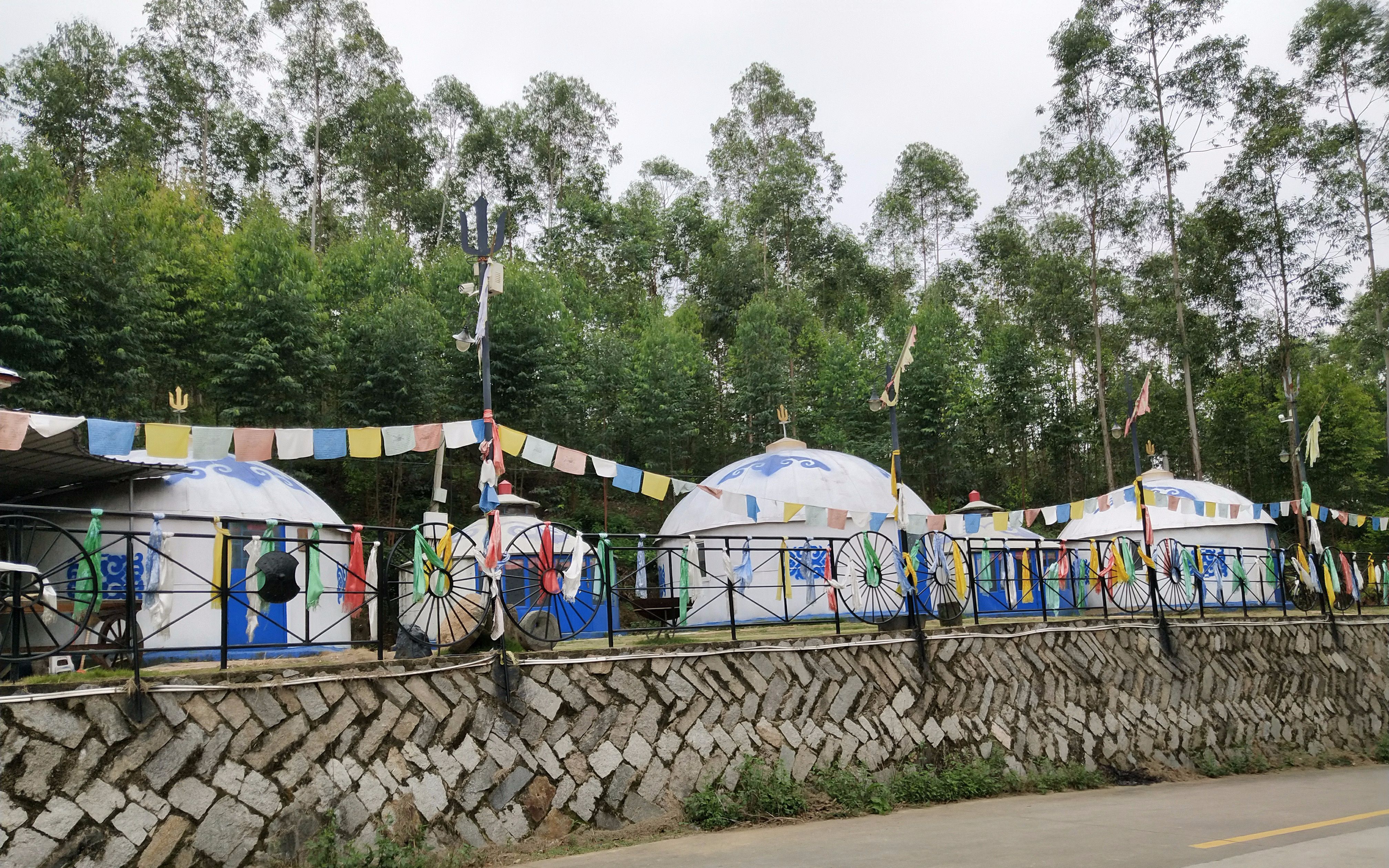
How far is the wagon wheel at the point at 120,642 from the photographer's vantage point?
6613 millimetres

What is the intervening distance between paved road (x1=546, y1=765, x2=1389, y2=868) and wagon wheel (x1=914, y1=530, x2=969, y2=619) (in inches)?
104

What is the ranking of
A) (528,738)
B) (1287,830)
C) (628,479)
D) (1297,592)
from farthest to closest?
1. (1297,592)
2. (628,479)
3. (1287,830)
4. (528,738)

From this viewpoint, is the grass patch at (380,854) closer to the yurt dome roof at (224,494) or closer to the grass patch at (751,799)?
the grass patch at (751,799)

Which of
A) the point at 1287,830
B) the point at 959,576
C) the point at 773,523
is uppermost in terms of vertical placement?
A: the point at 773,523

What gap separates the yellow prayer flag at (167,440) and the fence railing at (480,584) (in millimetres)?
747

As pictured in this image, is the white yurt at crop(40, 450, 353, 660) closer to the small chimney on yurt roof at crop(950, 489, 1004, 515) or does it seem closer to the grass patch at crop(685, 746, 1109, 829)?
the grass patch at crop(685, 746, 1109, 829)

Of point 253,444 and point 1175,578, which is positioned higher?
point 253,444

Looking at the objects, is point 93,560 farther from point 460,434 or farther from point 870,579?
point 870,579

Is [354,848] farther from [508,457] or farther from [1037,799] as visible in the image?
[508,457]

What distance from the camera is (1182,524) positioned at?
25.7 m

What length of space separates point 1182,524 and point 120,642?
25430 millimetres

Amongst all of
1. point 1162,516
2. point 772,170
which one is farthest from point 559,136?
point 1162,516

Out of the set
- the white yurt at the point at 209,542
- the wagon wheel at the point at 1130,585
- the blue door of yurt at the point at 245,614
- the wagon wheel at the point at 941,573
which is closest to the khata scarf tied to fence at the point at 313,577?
the white yurt at the point at 209,542

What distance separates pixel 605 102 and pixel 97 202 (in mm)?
23679
